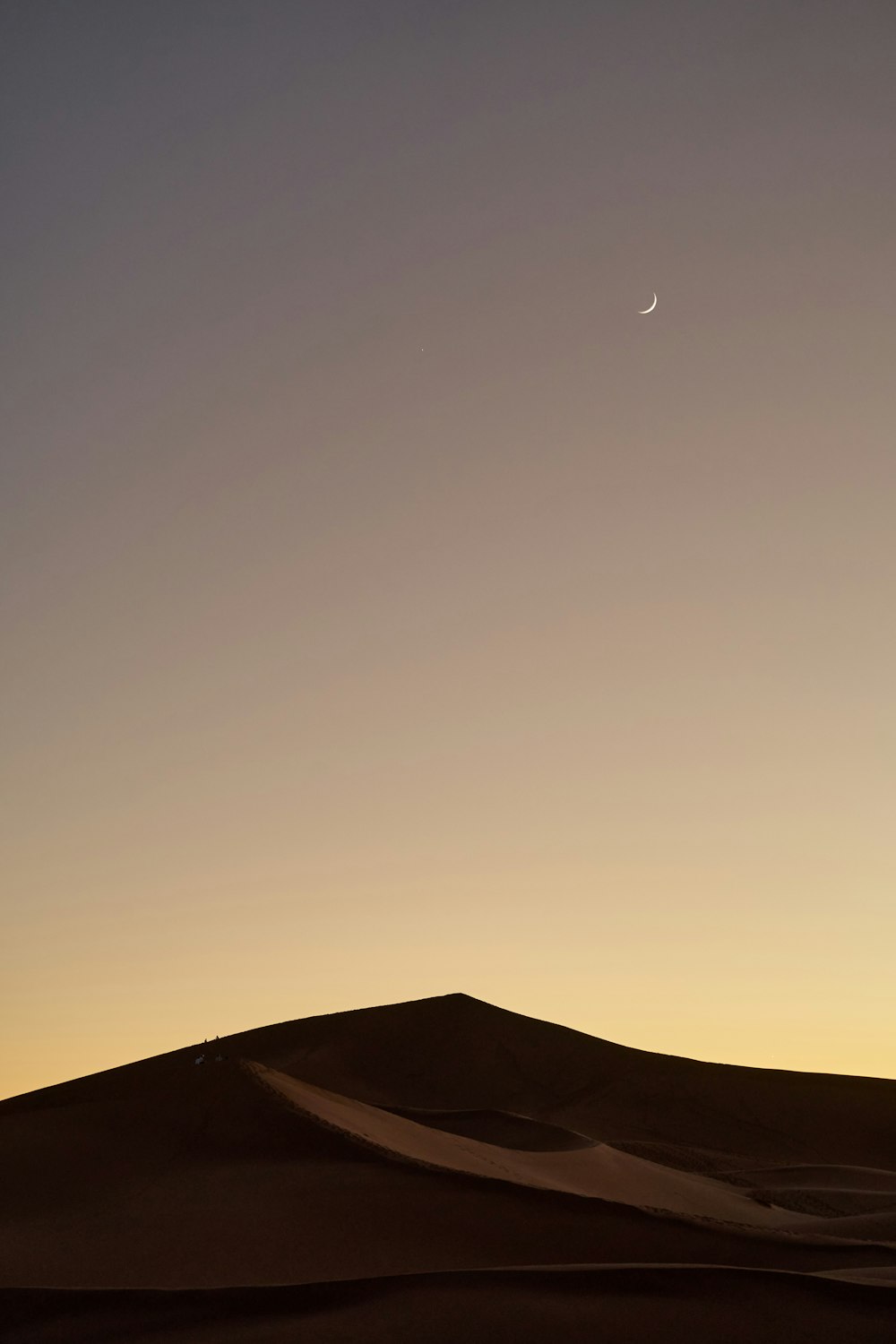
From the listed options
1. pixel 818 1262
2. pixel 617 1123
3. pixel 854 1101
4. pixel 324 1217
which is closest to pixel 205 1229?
pixel 324 1217

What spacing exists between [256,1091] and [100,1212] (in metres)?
4.09

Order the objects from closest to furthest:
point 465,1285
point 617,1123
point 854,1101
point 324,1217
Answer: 1. point 465,1285
2. point 324,1217
3. point 617,1123
4. point 854,1101

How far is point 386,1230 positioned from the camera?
16.4 metres

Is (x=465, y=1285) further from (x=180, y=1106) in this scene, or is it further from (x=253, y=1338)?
(x=180, y=1106)

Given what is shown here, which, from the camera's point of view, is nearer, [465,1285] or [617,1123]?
[465,1285]

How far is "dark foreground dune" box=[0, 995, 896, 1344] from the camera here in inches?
523

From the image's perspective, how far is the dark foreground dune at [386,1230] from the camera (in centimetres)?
1327

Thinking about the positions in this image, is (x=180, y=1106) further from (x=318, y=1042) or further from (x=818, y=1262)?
(x=318, y=1042)

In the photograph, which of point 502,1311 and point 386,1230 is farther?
point 386,1230

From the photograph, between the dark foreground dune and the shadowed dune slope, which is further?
the dark foreground dune

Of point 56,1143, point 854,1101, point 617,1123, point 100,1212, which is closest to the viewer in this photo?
point 100,1212

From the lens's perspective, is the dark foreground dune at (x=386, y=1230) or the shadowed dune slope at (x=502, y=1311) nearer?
the shadowed dune slope at (x=502, y=1311)

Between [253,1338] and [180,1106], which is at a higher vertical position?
[180,1106]

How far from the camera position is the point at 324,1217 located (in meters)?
16.8
